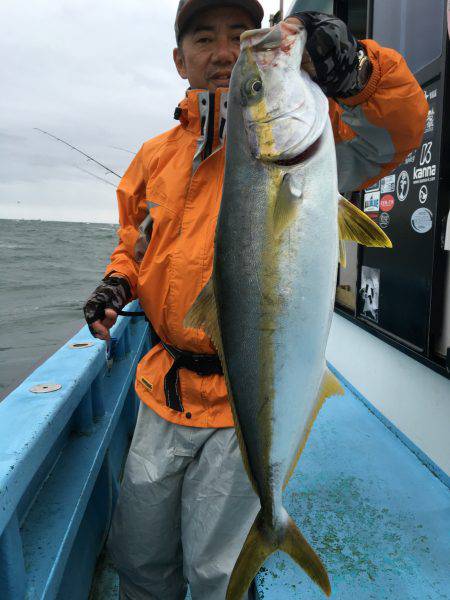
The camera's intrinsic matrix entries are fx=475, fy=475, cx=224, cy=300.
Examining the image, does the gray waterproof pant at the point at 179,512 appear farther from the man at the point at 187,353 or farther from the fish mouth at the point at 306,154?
the fish mouth at the point at 306,154

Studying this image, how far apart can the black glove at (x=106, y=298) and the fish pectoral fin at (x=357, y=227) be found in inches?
42.9

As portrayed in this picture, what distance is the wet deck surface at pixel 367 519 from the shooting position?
2174 millimetres

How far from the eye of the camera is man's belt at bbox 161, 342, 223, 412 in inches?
79.2

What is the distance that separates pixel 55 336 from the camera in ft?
41.9

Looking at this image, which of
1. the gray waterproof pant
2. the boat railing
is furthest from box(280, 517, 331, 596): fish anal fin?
the boat railing

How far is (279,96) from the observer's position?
4.50ft

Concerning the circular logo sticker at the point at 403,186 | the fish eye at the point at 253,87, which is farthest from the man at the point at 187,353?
the circular logo sticker at the point at 403,186

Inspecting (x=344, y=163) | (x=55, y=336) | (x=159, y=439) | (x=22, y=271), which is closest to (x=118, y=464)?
(x=159, y=439)

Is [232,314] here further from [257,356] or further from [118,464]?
[118,464]

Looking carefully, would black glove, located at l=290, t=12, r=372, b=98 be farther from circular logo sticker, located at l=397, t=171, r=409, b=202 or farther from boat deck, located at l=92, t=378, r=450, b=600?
boat deck, located at l=92, t=378, r=450, b=600

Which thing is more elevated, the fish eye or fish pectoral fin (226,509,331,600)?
the fish eye

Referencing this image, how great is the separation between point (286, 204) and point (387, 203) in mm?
2532

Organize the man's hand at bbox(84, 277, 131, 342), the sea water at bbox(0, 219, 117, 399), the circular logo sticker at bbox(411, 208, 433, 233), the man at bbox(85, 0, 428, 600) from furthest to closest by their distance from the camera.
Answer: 1. the sea water at bbox(0, 219, 117, 399)
2. the circular logo sticker at bbox(411, 208, 433, 233)
3. the man's hand at bbox(84, 277, 131, 342)
4. the man at bbox(85, 0, 428, 600)

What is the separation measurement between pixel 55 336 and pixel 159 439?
37.7 feet
